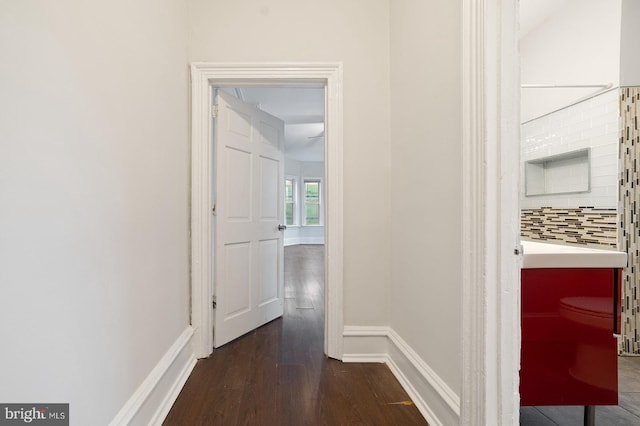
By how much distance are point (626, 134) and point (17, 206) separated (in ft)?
10.8

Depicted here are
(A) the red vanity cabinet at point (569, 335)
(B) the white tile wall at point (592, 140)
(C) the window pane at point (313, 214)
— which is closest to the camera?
(A) the red vanity cabinet at point (569, 335)

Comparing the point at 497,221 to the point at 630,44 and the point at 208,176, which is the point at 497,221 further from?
the point at 630,44

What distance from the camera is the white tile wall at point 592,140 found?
7.45ft

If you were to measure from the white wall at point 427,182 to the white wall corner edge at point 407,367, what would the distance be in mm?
57

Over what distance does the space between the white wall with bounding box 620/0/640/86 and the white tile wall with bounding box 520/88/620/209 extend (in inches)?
4.9

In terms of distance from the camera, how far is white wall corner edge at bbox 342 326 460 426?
146 centimetres

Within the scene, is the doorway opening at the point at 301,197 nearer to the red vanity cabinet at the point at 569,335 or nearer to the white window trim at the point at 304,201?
the white window trim at the point at 304,201

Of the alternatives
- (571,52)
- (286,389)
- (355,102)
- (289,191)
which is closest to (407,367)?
(286,389)

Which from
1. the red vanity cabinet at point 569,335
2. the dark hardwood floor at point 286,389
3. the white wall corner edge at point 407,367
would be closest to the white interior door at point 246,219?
the dark hardwood floor at point 286,389

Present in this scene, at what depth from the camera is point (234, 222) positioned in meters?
2.65

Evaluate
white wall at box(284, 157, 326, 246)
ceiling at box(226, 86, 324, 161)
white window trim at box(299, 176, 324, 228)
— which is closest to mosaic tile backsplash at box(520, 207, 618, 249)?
ceiling at box(226, 86, 324, 161)

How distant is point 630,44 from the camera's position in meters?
2.20

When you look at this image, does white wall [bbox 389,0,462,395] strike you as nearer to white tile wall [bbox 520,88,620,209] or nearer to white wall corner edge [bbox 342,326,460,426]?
white wall corner edge [bbox 342,326,460,426]

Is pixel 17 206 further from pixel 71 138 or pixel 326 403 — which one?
pixel 326 403
